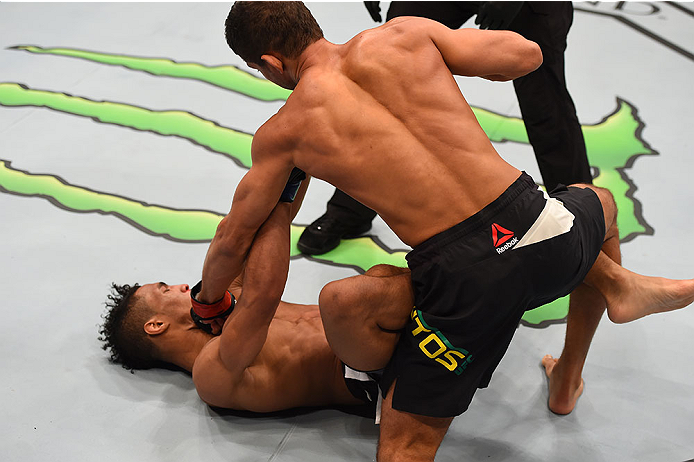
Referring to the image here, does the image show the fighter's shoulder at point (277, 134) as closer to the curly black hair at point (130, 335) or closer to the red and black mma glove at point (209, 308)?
the red and black mma glove at point (209, 308)

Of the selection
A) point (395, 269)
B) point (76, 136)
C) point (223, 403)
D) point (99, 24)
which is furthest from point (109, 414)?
point (99, 24)

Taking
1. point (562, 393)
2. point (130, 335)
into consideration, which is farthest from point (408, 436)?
point (130, 335)

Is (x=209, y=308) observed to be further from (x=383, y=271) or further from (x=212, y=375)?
(x=383, y=271)

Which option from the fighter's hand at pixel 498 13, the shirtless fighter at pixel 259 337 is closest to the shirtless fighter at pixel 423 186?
the shirtless fighter at pixel 259 337

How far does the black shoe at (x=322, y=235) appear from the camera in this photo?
2688 mm

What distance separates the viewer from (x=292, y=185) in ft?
6.03

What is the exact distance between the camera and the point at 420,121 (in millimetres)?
1651

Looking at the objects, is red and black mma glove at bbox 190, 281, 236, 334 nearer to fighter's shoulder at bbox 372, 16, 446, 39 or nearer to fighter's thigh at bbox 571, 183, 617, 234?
fighter's shoulder at bbox 372, 16, 446, 39

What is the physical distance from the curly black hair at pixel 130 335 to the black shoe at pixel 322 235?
715mm

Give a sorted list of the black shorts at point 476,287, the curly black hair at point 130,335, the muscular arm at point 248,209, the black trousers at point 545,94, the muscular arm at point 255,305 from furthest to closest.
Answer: the black trousers at point 545,94 → the curly black hair at point 130,335 → the muscular arm at point 255,305 → the muscular arm at point 248,209 → the black shorts at point 476,287

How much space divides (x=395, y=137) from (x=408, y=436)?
71 cm

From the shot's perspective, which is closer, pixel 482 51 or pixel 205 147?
pixel 482 51

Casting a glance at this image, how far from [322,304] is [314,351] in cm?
37

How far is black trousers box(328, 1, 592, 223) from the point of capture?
2.52 m
